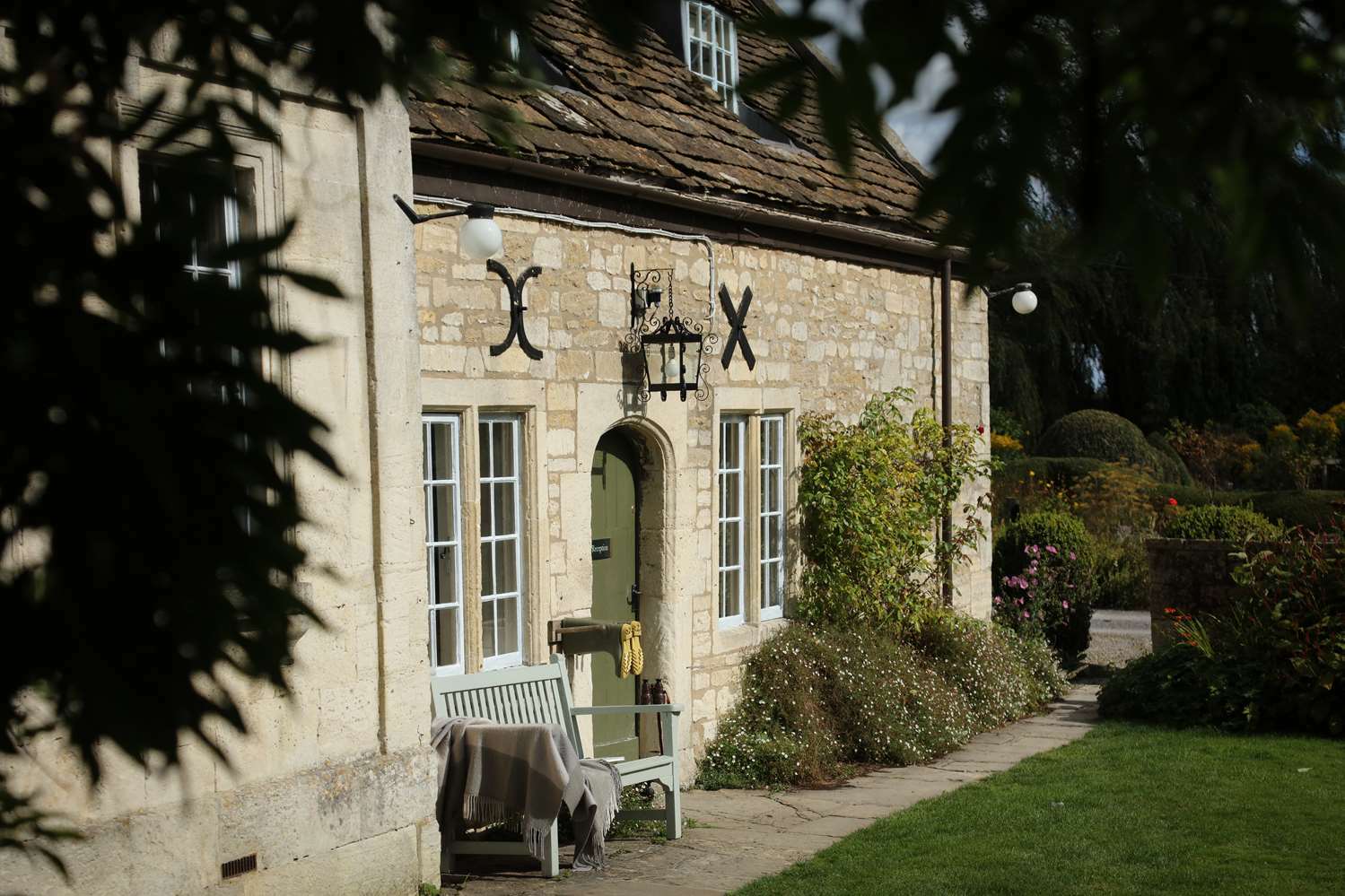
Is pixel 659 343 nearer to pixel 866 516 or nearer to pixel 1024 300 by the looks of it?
pixel 866 516

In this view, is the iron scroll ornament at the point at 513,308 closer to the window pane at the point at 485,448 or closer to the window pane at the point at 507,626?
the window pane at the point at 485,448

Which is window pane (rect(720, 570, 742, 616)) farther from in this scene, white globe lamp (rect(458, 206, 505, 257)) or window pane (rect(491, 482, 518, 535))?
white globe lamp (rect(458, 206, 505, 257))

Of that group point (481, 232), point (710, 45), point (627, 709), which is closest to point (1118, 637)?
point (710, 45)

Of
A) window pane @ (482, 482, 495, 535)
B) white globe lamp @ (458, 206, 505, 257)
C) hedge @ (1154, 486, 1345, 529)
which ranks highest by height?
white globe lamp @ (458, 206, 505, 257)

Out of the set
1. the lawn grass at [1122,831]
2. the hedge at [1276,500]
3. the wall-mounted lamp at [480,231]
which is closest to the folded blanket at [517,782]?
the lawn grass at [1122,831]

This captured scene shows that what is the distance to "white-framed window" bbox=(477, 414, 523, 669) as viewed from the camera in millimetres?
8062

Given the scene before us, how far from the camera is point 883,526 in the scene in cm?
1072

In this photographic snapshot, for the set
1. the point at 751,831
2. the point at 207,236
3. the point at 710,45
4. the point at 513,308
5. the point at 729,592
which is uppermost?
the point at 710,45

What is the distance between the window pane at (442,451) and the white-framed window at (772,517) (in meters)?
3.11

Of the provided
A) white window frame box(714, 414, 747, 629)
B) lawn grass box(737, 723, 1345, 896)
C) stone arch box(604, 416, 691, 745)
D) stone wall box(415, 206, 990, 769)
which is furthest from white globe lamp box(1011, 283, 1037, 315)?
stone arch box(604, 416, 691, 745)

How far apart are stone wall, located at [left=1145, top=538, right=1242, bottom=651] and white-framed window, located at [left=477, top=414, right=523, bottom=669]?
6.29 meters

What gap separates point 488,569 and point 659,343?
1795 mm

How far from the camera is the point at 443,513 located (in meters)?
7.84

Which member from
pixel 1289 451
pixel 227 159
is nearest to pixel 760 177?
pixel 227 159
